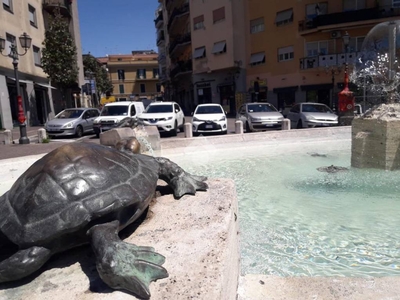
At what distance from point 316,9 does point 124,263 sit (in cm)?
3285

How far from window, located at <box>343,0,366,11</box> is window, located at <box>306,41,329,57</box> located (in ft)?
11.2

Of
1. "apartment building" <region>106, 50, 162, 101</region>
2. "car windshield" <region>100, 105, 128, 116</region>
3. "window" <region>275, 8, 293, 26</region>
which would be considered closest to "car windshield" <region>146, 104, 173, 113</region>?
"car windshield" <region>100, 105, 128, 116</region>

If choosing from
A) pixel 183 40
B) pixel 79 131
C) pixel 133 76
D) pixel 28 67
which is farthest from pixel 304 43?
pixel 133 76

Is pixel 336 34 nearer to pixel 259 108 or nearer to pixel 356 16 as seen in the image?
pixel 356 16

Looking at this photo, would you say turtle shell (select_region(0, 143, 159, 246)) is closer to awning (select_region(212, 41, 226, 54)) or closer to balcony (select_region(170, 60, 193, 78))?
awning (select_region(212, 41, 226, 54))

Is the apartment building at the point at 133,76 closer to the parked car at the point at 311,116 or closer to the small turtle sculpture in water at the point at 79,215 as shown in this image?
the parked car at the point at 311,116

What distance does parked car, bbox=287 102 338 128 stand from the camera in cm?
1464

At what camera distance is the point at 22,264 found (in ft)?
6.23

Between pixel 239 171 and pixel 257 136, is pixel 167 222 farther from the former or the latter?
pixel 257 136

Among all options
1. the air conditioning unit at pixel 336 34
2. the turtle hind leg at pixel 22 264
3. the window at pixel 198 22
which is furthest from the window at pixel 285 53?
the turtle hind leg at pixel 22 264

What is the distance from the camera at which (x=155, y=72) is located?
76.5 m

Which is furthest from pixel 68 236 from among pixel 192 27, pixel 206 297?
pixel 192 27

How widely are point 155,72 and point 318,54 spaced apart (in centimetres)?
5217

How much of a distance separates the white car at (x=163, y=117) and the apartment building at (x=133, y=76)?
6012cm
